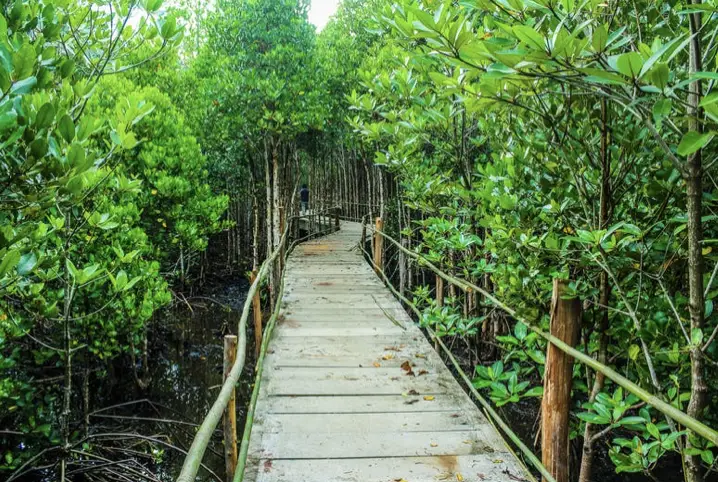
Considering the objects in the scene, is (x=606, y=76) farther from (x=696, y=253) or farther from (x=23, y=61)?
(x=23, y=61)

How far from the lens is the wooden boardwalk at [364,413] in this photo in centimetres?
250

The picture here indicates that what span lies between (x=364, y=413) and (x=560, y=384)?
4.44 ft

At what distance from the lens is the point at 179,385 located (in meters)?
8.98

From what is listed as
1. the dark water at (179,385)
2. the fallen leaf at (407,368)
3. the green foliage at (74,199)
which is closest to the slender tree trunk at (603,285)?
the fallen leaf at (407,368)

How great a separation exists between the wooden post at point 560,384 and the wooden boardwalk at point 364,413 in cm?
26

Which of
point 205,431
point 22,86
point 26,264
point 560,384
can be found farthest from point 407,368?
point 22,86

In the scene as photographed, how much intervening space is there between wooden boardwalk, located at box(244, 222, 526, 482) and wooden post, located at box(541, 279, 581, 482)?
0.26 m

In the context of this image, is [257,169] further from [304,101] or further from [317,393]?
[317,393]

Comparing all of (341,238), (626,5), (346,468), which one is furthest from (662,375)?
(341,238)

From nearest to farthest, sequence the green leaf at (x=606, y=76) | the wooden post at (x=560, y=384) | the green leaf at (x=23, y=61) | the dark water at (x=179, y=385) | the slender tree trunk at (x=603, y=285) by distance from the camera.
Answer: the green leaf at (x=606, y=76) < the green leaf at (x=23, y=61) < the wooden post at (x=560, y=384) < the slender tree trunk at (x=603, y=285) < the dark water at (x=179, y=385)

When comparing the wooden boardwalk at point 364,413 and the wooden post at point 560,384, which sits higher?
the wooden post at point 560,384

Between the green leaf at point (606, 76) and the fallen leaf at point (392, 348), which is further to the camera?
the fallen leaf at point (392, 348)

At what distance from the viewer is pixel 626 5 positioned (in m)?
2.62

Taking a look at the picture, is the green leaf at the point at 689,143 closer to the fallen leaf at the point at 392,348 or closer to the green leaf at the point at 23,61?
the green leaf at the point at 23,61
